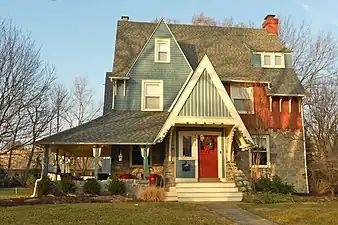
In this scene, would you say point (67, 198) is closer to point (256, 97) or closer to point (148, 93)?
point (148, 93)

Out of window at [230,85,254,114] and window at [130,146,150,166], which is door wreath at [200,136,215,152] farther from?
window at [230,85,254,114]

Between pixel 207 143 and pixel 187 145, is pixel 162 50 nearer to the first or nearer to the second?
pixel 187 145

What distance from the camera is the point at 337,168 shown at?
20828mm

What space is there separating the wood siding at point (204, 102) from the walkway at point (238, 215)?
14.0ft

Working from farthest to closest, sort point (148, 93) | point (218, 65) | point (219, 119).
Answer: point (218, 65), point (148, 93), point (219, 119)

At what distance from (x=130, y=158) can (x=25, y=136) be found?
716 cm

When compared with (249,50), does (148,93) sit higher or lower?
lower

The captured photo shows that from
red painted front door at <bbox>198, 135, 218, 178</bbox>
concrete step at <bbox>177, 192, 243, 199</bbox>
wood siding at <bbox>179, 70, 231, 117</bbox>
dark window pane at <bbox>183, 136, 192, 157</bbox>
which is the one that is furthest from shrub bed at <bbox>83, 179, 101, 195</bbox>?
red painted front door at <bbox>198, 135, 218, 178</bbox>

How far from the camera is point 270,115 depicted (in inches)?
840

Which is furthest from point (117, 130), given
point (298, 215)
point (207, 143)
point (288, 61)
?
point (288, 61)

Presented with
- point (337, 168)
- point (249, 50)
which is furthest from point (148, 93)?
point (337, 168)

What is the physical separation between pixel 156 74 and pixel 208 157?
518cm

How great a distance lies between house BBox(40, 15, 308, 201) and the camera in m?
17.3

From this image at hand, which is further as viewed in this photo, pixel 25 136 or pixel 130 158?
pixel 25 136
